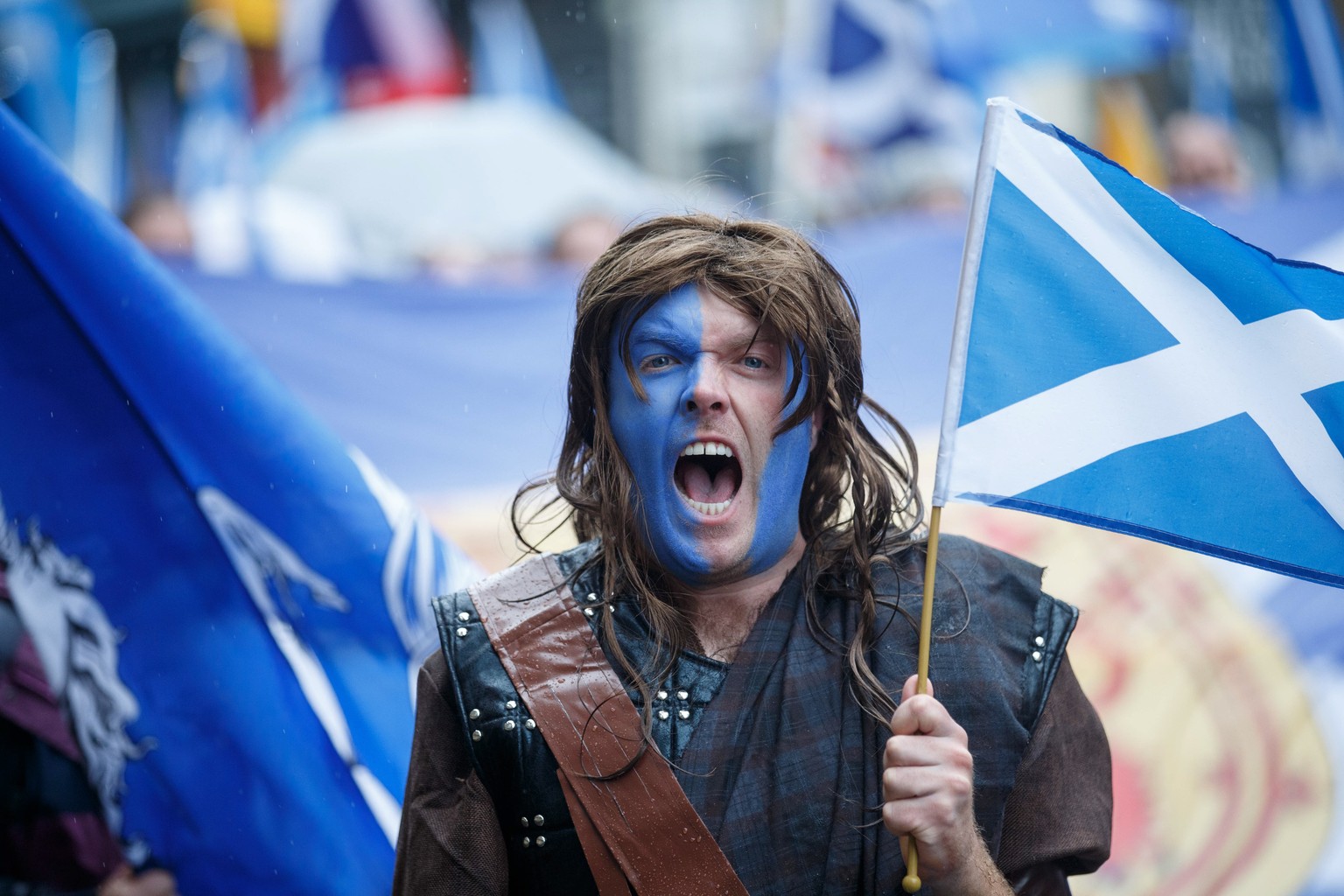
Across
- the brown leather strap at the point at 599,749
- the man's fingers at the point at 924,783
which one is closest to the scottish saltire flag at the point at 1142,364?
the man's fingers at the point at 924,783

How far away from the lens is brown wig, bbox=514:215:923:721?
6.89 feet

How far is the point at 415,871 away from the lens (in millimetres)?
1995

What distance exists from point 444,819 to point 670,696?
1.17 ft

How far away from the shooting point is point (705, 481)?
215 centimetres

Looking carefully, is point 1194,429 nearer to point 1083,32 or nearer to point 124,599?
point 124,599

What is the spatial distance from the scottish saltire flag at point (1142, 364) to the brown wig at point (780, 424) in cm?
23

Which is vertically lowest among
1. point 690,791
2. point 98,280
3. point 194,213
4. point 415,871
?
point 415,871

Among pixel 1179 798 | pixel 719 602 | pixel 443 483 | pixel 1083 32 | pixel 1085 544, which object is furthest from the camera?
pixel 1083 32

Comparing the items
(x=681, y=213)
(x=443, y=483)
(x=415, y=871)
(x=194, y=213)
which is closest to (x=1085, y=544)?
(x=443, y=483)

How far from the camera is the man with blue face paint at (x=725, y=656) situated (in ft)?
6.38

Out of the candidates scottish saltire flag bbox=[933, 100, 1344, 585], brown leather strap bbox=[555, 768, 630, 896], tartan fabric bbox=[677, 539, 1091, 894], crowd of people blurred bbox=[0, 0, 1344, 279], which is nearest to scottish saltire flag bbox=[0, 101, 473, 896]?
brown leather strap bbox=[555, 768, 630, 896]

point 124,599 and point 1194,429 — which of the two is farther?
point 124,599

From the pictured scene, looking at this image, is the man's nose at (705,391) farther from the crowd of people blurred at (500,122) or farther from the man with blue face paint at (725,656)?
the crowd of people blurred at (500,122)

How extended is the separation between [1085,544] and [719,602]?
2.15 m
